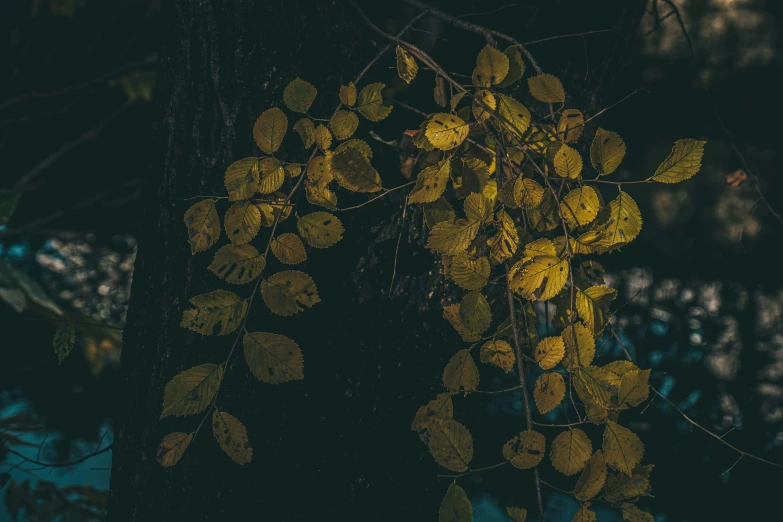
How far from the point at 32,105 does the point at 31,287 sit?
3100mm

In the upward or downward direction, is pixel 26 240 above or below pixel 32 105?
below

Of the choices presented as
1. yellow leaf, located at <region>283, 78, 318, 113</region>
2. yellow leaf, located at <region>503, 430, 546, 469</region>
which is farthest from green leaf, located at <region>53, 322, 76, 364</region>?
yellow leaf, located at <region>503, 430, 546, 469</region>

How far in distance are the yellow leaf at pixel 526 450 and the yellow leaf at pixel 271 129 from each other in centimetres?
60

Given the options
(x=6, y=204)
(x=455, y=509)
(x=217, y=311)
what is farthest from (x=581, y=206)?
(x=6, y=204)

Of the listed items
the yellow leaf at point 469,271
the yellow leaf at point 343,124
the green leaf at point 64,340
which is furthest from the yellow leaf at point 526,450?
the green leaf at point 64,340

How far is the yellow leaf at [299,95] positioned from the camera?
1180 millimetres

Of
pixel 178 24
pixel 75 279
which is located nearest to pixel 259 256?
pixel 178 24

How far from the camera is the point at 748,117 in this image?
4688mm

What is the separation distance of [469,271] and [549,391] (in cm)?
22

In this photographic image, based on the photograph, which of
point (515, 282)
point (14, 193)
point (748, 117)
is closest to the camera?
point (515, 282)

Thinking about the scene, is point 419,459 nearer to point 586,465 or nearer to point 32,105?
point 586,465

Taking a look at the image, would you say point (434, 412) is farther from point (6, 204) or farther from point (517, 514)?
point (6, 204)

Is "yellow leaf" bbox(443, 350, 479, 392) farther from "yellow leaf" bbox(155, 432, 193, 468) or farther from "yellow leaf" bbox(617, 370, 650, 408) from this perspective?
"yellow leaf" bbox(155, 432, 193, 468)

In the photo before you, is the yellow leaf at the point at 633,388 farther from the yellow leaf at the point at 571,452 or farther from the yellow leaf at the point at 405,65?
the yellow leaf at the point at 405,65
